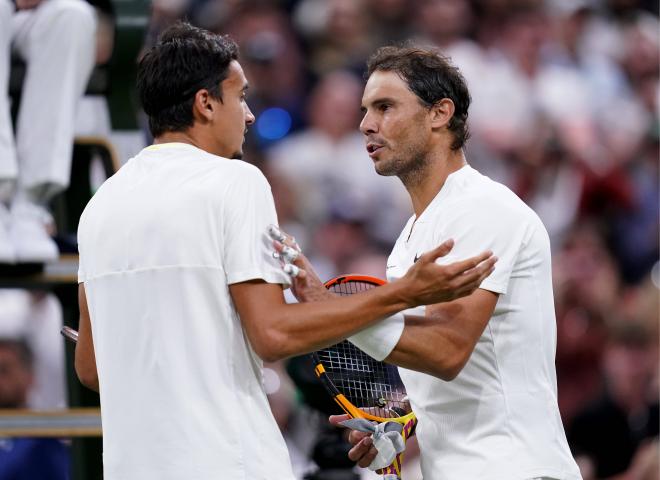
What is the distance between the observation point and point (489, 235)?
2.64 metres

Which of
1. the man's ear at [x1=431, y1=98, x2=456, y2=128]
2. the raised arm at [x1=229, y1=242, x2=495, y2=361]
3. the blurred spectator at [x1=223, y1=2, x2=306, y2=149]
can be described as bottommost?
the raised arm at [x1=229, y1=242, x2=495, y2=361]

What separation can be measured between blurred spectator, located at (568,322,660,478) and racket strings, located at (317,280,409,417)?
3240 mm

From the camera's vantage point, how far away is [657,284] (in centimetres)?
693

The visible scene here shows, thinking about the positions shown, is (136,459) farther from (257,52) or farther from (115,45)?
(257,52)

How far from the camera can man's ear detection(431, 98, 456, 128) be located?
117 inches

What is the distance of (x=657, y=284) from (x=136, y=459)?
5096 millimetres

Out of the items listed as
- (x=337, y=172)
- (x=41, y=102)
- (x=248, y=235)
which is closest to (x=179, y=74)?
(x=248, y=235)

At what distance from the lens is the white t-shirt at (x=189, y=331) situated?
2307mm

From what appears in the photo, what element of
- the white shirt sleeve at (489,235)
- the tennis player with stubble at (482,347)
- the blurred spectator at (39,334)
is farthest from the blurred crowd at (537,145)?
the white shirt sleeve at (489,235)

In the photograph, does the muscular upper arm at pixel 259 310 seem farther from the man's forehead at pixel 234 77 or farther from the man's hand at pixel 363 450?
the man's hand at pixel 363 450

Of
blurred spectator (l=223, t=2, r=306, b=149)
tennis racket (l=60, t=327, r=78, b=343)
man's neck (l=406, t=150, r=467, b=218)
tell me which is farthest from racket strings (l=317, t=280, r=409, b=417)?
blurred spectator (l=223, t=2, r=306, b=149)

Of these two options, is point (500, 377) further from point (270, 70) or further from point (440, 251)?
point (270, 70)

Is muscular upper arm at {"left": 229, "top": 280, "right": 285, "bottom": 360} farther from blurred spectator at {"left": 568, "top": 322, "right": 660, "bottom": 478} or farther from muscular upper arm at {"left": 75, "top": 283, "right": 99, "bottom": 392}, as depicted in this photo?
blurred spectator at {"left": 568, "top": 322, "right": 660, "bottom": 478}

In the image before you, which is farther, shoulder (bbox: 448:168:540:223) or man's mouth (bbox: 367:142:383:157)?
Answer: man's mouth (bbox: 367:142:383:157)
